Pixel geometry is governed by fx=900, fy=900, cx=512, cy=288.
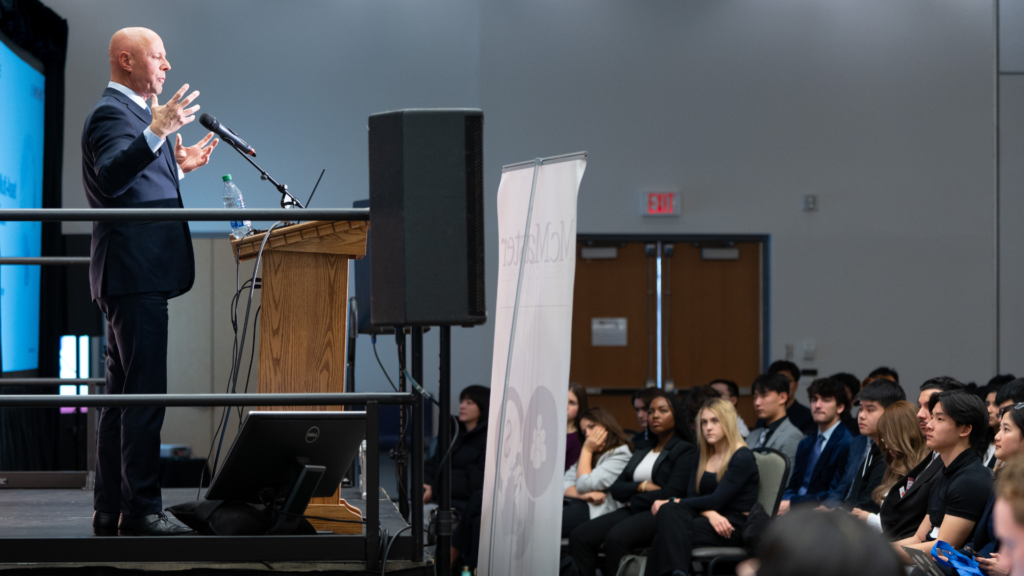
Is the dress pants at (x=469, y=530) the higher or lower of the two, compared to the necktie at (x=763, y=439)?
lower

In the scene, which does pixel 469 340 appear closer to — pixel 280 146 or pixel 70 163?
pixel 280 146

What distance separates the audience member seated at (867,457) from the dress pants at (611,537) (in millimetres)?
831

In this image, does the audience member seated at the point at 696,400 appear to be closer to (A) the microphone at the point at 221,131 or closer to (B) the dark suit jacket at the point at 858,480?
(B) the dark suit jacket at the point at 858,480

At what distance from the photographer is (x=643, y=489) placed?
4.35 metres

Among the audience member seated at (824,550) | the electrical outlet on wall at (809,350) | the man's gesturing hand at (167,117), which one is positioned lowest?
the electrical outlet on wall at (809,350)

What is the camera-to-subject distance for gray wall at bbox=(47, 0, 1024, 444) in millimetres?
6656

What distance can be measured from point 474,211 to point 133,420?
3.02 feet

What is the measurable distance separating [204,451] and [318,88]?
8.95ft

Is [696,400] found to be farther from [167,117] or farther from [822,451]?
[167,117]

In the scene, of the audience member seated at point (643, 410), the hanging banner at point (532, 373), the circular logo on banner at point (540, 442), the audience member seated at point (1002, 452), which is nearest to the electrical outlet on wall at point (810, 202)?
the audience member seated at point (643, 410)

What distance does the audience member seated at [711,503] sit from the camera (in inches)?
154

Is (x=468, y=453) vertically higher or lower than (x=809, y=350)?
lower

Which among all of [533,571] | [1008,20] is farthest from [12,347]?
[1008,20]

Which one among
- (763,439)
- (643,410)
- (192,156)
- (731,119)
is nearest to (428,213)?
(192,156)
